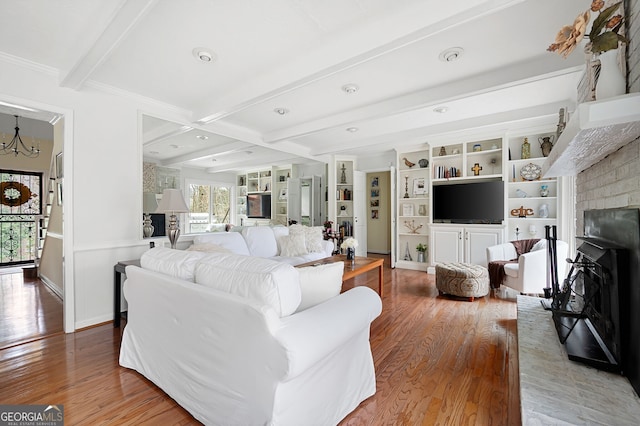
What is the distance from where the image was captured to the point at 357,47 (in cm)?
217

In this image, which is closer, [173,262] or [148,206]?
[173,262]

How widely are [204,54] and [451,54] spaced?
210cm

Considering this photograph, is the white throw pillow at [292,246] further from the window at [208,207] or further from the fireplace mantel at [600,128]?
the fireplace mantel at [600,128]

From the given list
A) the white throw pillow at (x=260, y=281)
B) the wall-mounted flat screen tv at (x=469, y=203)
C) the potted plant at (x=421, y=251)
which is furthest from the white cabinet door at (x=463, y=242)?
the white throw pillow at (x=260, y=281)

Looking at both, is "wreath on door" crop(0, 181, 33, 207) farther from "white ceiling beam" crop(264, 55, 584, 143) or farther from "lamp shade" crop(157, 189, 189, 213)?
"white ceiling beam" crop(264, 55, 584, 143)

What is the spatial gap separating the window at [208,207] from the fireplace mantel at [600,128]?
494 cm

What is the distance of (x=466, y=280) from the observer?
3.64 m

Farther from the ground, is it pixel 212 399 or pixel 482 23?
pixel 482 23

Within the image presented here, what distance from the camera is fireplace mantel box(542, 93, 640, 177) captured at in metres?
1.18

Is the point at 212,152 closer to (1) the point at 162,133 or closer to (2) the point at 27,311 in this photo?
(1) the point at 162,133

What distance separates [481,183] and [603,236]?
3209 millimetres

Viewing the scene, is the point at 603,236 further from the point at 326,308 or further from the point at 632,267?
the point at 326,308

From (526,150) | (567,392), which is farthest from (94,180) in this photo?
(526,150)

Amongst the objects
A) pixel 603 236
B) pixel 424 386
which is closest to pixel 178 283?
pixel 424 386
